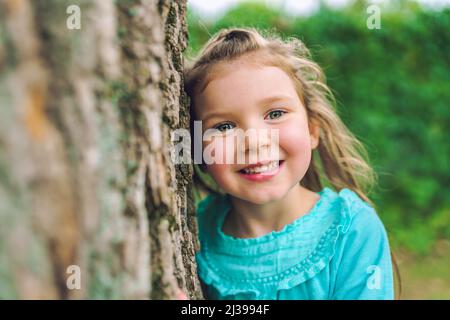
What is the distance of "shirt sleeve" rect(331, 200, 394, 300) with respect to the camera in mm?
1945

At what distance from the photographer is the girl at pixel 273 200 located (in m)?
1.93

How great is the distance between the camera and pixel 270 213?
2.23 meters

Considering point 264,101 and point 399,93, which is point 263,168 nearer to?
point 264,101

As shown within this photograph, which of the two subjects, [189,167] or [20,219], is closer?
[20,219]

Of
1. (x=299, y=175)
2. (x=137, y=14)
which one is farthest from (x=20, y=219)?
(x=299, y=175)

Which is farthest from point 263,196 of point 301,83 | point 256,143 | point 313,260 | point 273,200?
point 301,83

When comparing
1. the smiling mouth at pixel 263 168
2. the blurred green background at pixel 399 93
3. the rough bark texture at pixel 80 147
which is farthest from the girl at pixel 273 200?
the blurred green background at pixel 399 93

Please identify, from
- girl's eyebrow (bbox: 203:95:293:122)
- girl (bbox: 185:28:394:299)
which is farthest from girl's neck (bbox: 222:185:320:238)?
girl's eyebrow (bbox: 203:95:293:122)

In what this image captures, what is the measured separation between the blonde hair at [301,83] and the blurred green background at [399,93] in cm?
255
